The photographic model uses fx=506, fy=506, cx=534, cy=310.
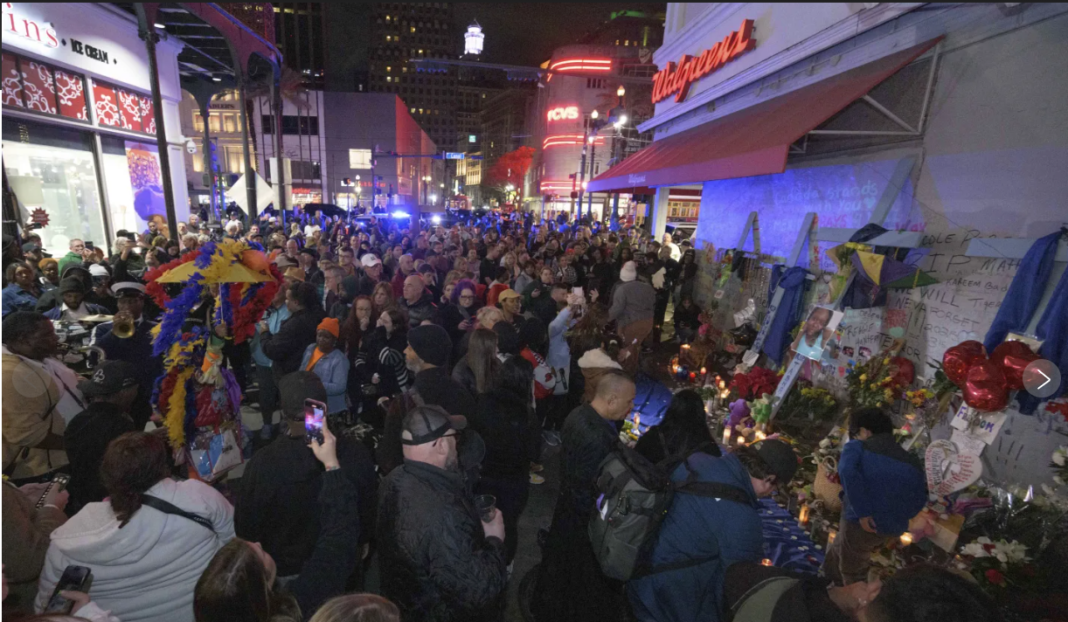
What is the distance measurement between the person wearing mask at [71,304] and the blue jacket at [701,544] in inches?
286

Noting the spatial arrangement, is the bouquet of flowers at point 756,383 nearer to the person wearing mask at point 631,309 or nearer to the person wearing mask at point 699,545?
the person wearing mask at point 631,309

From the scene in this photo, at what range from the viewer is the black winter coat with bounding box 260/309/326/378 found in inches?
202

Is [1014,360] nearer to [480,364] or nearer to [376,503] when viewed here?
[480,364]

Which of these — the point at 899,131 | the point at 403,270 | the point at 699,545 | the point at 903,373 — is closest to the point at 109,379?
the point at 699,545

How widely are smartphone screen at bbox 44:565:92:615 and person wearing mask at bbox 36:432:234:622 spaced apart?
0.22 meters

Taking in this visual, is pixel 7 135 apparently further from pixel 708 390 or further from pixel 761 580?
pixel 761 580

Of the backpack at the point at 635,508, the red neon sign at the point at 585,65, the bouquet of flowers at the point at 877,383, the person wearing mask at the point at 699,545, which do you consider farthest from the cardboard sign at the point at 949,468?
the red neon sign at the point at 585,65

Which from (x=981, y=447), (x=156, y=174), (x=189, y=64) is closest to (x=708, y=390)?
(x=981, y=447)

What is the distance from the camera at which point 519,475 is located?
3697 millimetres

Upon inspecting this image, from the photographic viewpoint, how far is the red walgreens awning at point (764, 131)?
5.45 metres

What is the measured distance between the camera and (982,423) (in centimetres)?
406

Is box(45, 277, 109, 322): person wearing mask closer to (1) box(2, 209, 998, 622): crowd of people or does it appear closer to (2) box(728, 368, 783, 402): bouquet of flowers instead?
(1) box(2, 209, 998, 622): crowd of people

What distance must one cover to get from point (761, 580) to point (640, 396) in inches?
236

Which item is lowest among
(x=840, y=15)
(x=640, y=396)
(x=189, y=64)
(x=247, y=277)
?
(x=640, y=396)
